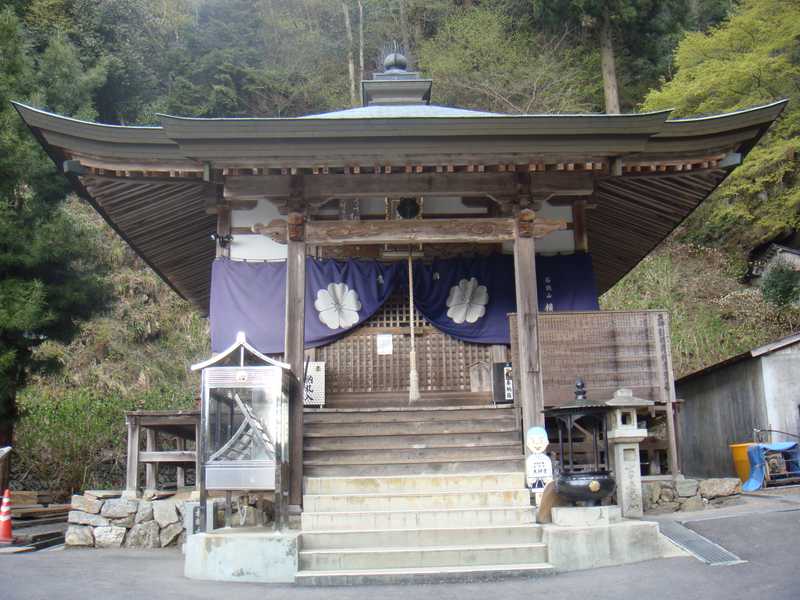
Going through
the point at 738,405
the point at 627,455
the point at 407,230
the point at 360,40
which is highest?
the point at 360,40

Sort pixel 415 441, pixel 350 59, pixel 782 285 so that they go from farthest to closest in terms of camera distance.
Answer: pixel 350 59 < pixel 782 285 < pixel 415 441

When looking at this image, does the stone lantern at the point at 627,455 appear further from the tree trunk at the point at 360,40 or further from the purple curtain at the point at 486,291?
the tree trunk at the point at 360,40

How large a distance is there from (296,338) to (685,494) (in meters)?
5.06

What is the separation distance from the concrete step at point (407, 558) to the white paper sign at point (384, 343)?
486cm

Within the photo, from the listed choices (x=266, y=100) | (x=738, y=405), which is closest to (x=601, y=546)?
(x=738, y=405)

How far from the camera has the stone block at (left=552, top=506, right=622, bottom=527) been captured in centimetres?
680

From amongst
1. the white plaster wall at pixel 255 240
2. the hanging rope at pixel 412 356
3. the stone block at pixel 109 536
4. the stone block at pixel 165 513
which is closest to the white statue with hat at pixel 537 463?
the hanging rope at pixel 412 356

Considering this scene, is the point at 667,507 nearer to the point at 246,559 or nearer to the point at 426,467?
the point at 426,467

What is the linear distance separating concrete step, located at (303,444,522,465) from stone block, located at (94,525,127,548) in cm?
262

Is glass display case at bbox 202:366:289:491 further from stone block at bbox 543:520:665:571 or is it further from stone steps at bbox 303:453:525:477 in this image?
stone block at bbox 543:520:665:571

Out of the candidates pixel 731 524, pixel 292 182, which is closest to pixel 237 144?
pixel 292 182

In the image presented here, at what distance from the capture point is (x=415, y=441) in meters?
8.67

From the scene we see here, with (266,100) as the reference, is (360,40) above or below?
above

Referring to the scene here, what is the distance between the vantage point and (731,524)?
7379mm
